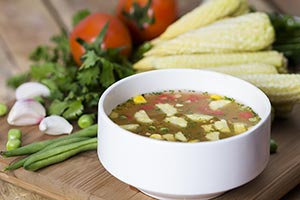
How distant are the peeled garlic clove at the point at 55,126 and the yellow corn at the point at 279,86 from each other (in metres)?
0.44

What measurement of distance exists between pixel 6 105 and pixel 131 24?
548 mm

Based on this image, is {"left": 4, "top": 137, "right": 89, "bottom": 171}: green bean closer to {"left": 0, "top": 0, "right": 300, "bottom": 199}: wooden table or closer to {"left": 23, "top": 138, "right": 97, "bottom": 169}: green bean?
{"left": 23, "top": 138, "right": 97, "bottom": 169}: green bean

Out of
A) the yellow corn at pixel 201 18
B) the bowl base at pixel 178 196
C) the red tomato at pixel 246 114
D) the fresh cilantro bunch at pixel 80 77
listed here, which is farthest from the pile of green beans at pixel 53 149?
the yellow corn at pixel 201 18

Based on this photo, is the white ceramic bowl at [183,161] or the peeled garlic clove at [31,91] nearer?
the white ceramic bowl at [183,161]

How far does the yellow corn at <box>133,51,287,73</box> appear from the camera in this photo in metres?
1.94

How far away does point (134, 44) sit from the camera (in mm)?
2379

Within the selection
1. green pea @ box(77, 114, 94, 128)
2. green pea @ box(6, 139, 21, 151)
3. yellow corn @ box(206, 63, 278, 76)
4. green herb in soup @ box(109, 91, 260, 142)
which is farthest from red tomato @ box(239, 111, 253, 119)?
green pea @ box(6, 139, 21, 151)

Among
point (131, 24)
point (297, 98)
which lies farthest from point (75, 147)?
point (131, 24)

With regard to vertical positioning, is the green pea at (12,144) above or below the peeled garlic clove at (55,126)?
above

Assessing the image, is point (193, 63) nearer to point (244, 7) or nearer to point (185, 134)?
point (244, 7)

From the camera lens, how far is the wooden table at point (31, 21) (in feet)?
8.11

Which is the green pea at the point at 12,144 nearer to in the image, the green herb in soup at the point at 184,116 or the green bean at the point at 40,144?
the green bean at the point at 40,144

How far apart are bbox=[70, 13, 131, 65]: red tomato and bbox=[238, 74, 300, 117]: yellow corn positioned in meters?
0.46

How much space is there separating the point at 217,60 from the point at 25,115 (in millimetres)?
500
